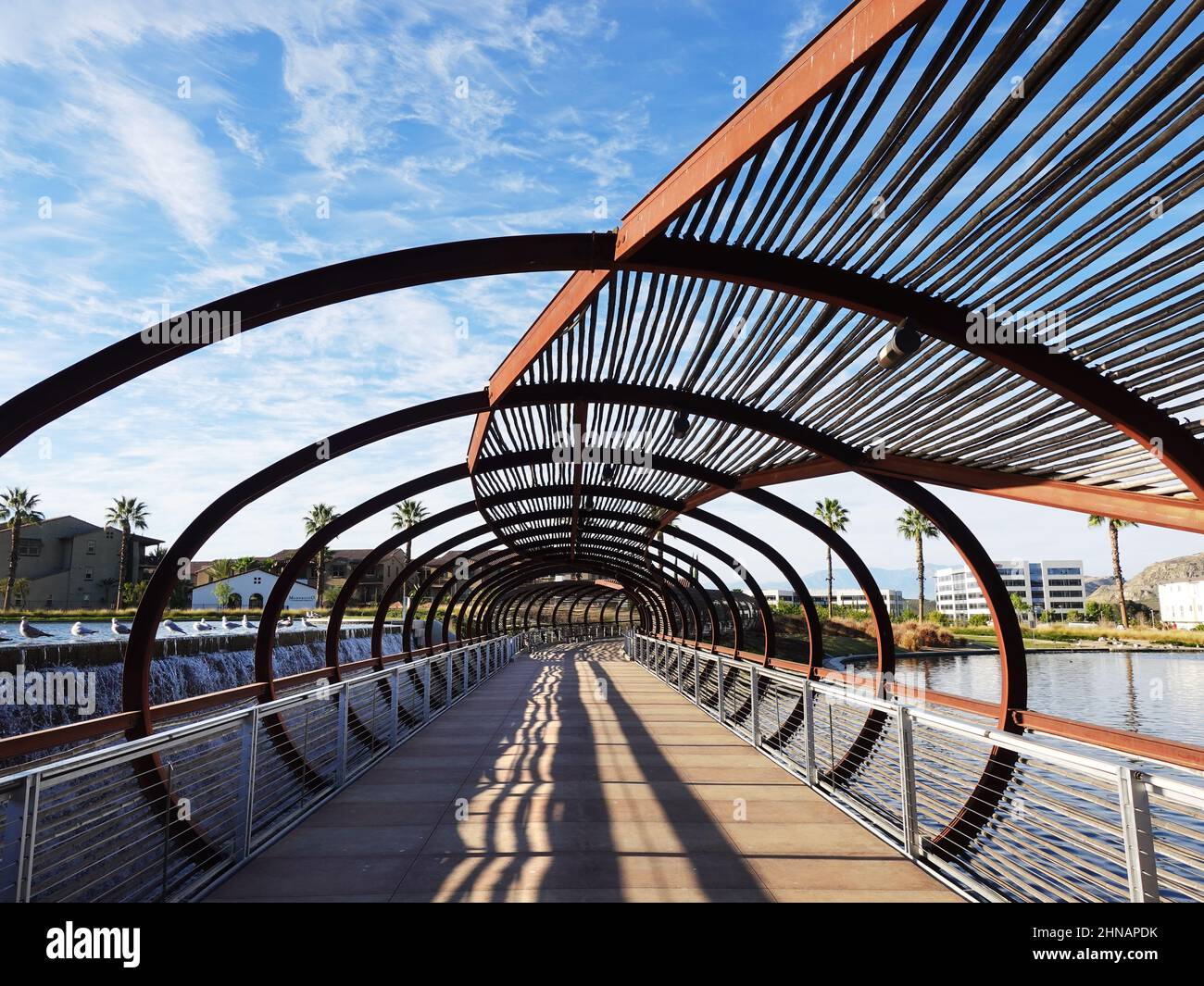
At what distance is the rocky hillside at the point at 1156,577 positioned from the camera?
107 meters

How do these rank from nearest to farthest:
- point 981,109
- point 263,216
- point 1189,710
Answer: point 981,109, point 263,216, point 1189,710

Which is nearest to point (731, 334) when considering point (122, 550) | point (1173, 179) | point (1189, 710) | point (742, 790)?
point (1173, 179)

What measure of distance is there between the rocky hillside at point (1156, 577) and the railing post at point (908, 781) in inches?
4649

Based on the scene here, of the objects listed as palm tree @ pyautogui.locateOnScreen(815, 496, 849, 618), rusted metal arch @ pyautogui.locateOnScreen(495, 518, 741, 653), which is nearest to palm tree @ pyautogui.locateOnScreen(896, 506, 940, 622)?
palm tree @ pyautogui.locateOnScreen(815, 496, 849, 618)

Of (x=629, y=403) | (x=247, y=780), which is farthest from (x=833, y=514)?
(x=247, y=780)

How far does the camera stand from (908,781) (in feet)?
15.6

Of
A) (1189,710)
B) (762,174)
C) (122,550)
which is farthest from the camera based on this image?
(122,550)

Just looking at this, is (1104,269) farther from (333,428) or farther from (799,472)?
(333,428)

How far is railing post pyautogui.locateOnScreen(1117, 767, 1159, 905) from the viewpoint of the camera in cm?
288

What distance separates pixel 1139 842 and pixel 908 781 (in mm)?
1910

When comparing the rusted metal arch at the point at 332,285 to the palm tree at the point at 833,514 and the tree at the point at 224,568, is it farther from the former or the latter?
the tree at the point at 224,568

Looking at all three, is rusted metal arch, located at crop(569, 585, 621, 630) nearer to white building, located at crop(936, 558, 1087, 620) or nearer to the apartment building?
the apartment building
